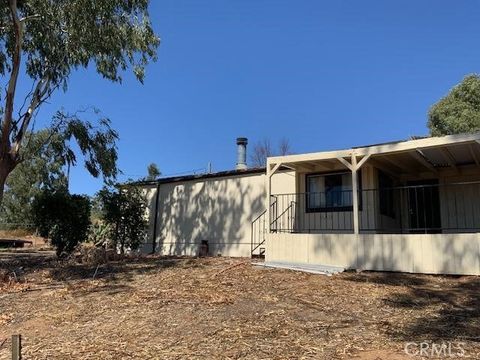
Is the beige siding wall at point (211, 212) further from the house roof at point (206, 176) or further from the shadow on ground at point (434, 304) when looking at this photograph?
the shadow on ground at point (434, 304)

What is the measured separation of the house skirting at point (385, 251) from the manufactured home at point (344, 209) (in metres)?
0.02

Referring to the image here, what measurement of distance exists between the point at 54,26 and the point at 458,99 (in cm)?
2030

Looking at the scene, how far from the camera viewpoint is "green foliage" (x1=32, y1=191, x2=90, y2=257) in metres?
15.1

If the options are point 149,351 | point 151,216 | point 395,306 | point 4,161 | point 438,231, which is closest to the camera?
point 149,351

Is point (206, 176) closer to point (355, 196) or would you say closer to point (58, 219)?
point (58, 219)

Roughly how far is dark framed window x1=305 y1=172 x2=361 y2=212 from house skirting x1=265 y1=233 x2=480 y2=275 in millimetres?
1822

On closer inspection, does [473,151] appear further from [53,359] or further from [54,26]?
[54,26]

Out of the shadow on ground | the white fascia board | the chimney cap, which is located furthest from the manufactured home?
the shadow on ground

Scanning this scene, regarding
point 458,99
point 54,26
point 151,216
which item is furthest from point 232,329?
point 458,99

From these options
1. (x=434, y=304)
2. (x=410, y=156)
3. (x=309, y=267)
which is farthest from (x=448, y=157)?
(x=434, y=304)

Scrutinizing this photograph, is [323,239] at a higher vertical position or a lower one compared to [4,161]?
lower

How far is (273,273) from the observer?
34.9 feet

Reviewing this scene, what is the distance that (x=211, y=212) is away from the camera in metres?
16.6

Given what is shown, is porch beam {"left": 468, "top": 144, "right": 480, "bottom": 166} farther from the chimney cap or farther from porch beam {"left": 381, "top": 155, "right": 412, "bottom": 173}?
the chimney cap
